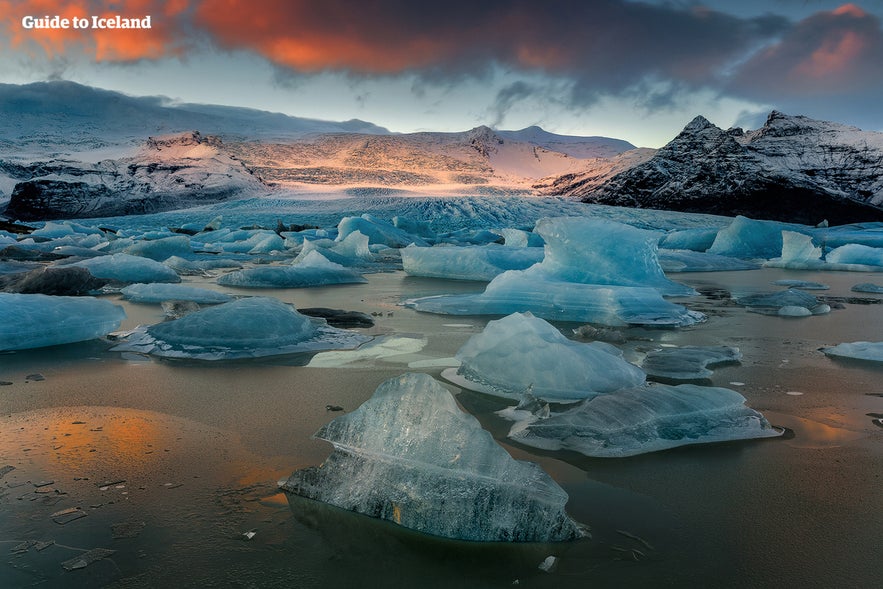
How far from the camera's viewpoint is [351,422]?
1.82 metres

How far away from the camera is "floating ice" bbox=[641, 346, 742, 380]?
3.14 metres

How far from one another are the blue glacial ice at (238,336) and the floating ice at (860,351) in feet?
9.28

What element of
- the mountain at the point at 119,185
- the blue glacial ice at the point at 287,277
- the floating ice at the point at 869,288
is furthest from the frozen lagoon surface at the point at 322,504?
the mountain at the point at 119,185

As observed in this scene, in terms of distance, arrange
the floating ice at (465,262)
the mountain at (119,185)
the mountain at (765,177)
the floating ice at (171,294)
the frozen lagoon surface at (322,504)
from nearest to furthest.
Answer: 1. the frozen lagoon surface at (322,504)
2. the floating ice at (171,294)
3. the floating ice at (465,262)
4. the mountain at (765,177)
5. the mountain at (119,185)

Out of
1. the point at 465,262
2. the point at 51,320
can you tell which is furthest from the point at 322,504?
the point at 465,262

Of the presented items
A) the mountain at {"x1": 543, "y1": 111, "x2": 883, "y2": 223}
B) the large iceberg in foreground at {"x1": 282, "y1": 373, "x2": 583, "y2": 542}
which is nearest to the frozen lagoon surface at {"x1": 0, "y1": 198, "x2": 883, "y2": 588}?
the large iceberg in foreground at {"x1": 282, "y1": 373, "x2": 583, "y2": 542}

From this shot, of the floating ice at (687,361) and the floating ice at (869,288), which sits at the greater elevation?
the floating ice at (687,361)

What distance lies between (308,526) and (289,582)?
0.24m

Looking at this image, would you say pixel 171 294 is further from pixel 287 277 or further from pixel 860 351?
pixel 860 351

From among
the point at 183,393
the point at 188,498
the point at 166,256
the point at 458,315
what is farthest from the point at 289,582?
the point at 166,256

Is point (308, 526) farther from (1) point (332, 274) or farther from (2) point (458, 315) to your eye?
(1) point (332, 274)

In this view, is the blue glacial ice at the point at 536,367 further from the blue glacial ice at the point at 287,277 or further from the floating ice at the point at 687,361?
the blue glacial ice at the point at 287,277

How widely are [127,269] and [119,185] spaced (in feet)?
85.1

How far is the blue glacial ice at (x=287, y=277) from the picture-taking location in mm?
7520
